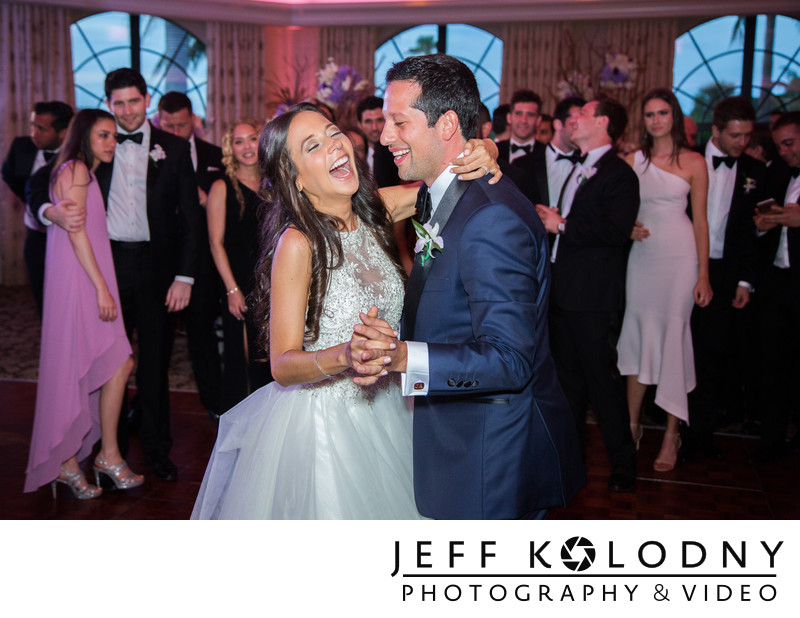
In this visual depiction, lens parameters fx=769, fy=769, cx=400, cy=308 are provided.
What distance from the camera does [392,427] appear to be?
2197 millimetres

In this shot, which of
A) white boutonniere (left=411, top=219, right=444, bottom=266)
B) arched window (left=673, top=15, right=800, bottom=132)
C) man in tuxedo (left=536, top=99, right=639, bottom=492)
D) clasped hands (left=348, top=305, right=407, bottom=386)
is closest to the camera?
clasped hands (left=348, top=305, right=407, bottom=386)

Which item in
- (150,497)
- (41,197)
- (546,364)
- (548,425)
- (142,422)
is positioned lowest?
(150,497)

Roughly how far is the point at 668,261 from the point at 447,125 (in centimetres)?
247

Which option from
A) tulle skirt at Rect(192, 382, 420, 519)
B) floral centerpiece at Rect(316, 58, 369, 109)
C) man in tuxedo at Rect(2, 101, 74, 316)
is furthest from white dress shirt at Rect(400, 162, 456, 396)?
floral centerpiece at Rect(316, 58, 369, 109)

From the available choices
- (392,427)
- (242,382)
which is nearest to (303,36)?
(242,382)

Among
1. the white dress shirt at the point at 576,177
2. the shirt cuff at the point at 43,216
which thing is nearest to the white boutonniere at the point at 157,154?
the shirt cuff at the point at 43,216

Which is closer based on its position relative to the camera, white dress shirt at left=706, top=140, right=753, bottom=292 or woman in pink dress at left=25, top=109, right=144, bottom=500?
woman in pink dress at left=25, top=109, right=144, bottom=500

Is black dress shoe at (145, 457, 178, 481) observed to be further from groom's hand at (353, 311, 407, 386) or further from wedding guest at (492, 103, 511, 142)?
wedding guest at (492, 103, 511, 142)

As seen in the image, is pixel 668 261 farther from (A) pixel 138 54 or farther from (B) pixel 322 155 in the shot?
(A) pixel 138 54

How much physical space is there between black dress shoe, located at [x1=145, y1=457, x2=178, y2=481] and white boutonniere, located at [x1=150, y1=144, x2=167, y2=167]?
1.41 metres

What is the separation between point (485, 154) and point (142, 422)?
2.62 metres

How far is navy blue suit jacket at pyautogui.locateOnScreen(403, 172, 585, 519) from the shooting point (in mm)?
1467
